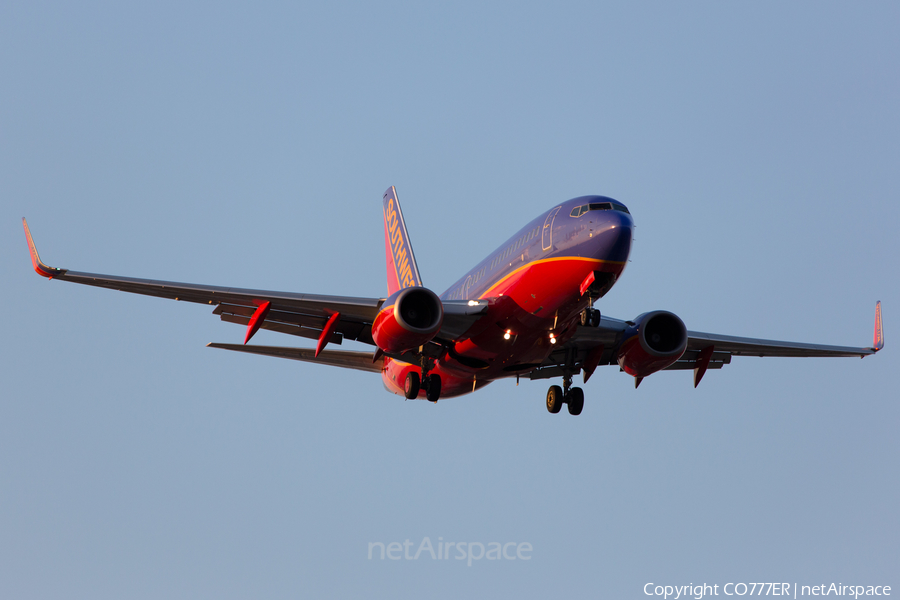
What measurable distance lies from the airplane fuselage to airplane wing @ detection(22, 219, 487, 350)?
941 millimetres

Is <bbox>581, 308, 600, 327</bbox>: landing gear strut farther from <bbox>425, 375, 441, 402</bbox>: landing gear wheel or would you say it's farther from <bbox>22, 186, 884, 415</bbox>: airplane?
<bbox>425, 375, 441, 402</bbox>: landing gear wheel

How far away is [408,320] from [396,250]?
13.4 m

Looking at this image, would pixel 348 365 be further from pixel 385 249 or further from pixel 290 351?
pixel 385 249

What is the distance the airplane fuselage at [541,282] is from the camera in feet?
77.9

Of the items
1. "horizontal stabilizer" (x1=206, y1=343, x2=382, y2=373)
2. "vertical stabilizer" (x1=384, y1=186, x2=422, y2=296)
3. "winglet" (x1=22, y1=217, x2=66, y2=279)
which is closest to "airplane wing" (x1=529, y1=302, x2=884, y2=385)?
"horizontal stabilizer" (x1=206, y1=343, x2=382, y2=373)

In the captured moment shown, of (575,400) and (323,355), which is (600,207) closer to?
(575,400)

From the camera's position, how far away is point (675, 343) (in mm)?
30078

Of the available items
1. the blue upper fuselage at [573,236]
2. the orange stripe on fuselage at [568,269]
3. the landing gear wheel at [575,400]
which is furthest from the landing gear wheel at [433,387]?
the orange stripe on fuselage at [568,269]

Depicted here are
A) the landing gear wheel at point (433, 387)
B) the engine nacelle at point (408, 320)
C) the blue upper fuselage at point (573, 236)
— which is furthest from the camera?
the landing gear wheel at point (433, 387)

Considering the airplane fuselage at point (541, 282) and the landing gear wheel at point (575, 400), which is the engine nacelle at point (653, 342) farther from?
the airplane fuselage at point (541, 282)

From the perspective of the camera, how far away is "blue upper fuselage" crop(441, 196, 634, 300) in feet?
77.2

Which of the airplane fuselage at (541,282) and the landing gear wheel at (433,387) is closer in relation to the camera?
the airplane fuselage at (541,282)

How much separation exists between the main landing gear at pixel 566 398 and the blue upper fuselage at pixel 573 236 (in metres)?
6.26

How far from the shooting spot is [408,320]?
26219 mm
